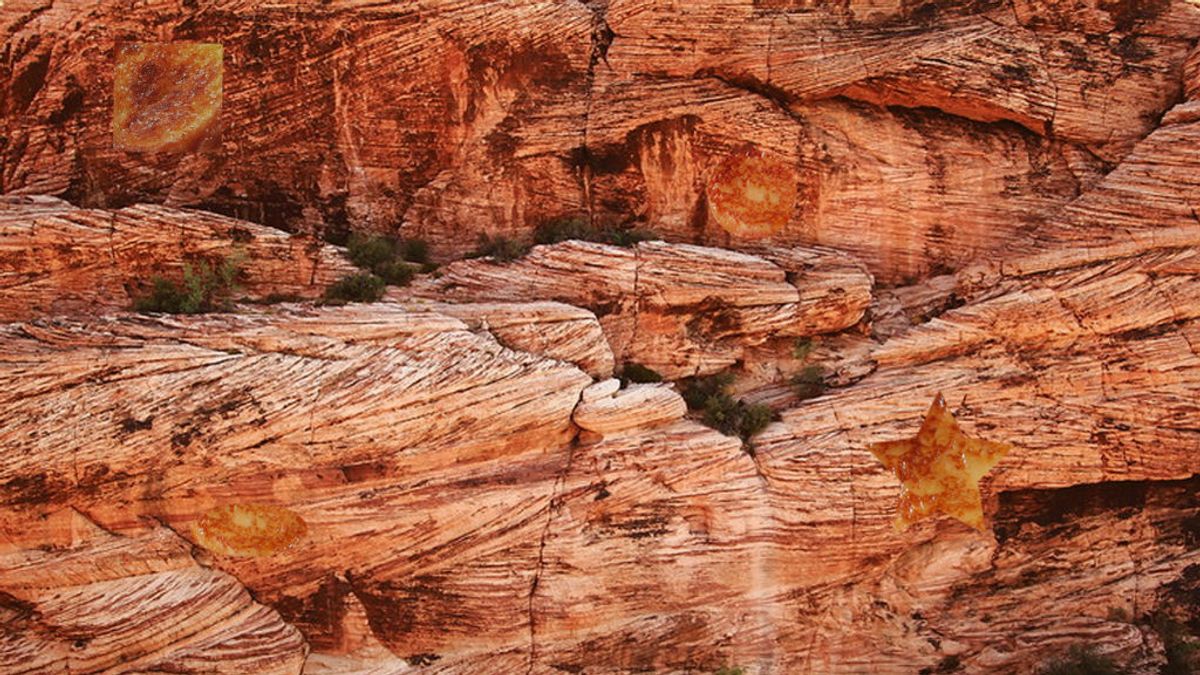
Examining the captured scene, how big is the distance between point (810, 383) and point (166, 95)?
11.1m

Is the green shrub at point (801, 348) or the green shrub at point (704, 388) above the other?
the green shrub at point (801, 348)

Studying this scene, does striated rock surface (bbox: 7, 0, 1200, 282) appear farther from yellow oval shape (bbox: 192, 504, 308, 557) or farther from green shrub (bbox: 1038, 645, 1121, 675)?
green shrub (bbox: 1038, 645, 1121, 675)

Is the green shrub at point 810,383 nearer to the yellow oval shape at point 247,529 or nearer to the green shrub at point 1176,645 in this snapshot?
the green shrub at point 1176,645

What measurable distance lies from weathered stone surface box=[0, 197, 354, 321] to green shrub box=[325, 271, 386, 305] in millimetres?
344

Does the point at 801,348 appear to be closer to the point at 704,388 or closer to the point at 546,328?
the point at 704,388

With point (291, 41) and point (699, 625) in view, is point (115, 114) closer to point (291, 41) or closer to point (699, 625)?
point (291, 41)

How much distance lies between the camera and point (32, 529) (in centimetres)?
1491

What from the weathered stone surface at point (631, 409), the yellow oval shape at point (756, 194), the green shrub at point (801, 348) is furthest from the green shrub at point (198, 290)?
the green shrub at point (801, 348)

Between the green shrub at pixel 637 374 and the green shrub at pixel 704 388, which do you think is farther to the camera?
the green shrub at pixel 704 388

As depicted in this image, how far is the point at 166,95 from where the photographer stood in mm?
18062

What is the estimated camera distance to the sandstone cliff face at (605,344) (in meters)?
15.4

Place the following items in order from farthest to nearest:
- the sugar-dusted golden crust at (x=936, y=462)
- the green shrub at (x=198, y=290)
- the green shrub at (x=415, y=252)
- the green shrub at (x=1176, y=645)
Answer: the green shrub at (x=415, y=252) → the sugar-dusted golden crust at (x=936, y=462) → the green shrub at (x=1176, y=645) → the green shrub at (x=198, y=290)

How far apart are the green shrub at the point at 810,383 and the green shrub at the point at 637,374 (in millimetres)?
2307

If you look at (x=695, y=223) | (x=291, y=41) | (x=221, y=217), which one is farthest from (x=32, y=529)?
(x=695, y=223)
